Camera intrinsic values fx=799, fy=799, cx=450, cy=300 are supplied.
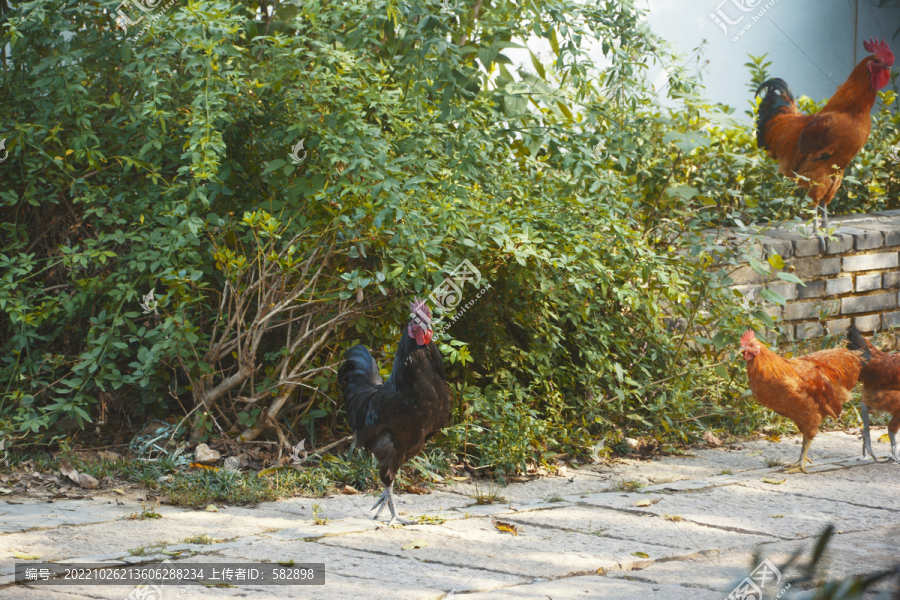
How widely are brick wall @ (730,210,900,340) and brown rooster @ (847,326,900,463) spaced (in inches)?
55.0

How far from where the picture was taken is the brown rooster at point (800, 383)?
4.94 metres

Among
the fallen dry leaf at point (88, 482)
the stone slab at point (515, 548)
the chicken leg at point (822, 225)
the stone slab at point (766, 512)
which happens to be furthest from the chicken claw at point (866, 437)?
the fallen dry leaf at point (88, 482)

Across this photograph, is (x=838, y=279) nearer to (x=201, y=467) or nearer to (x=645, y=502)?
(x=645, y=502)

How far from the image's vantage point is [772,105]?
7176mm

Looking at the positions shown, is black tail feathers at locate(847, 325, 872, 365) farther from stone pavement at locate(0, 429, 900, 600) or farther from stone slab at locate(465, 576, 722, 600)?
stone slab at locate(465, 576, 722, 600)

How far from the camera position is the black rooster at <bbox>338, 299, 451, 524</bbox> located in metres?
3.84

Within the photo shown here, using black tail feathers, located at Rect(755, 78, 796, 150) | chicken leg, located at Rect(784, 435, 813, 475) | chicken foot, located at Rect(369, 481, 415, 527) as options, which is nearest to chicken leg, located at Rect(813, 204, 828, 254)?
black tail feathers, located at Rect(755, 78, 796, 150)

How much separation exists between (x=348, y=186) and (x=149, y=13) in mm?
1584

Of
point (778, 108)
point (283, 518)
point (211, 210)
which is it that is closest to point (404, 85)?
point (211, 210)

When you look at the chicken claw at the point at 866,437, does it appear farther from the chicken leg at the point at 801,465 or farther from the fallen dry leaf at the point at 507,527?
the fallen dry leaf at the point at 507,527

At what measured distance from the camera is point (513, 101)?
5090mm

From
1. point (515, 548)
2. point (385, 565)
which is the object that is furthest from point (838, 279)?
point (385, 565)

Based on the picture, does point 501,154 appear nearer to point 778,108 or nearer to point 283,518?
point 283,518

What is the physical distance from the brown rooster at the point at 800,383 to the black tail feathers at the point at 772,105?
2.77m
